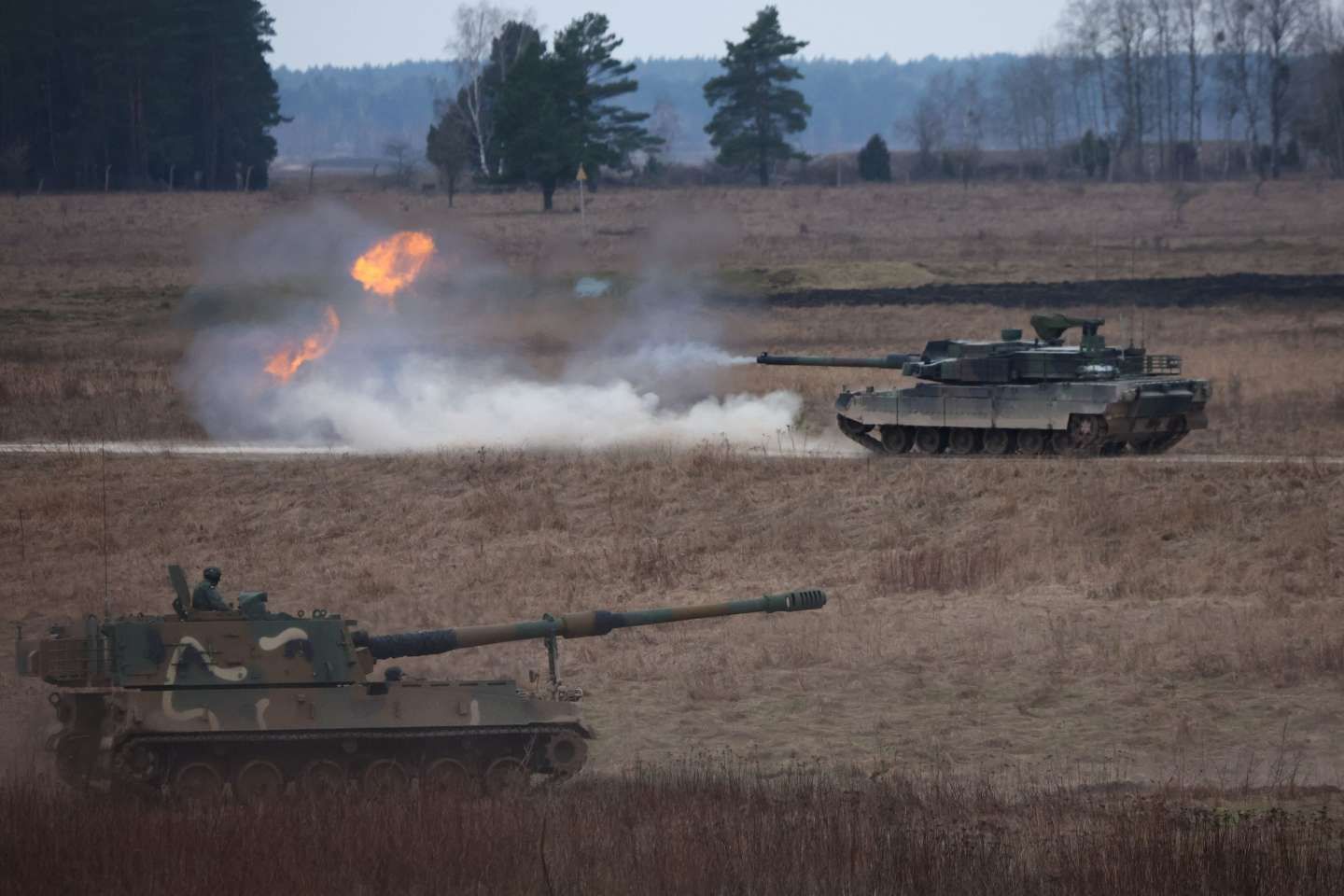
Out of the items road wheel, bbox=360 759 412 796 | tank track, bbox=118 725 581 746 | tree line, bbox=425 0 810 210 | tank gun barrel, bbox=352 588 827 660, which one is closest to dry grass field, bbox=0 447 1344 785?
tank gun barrel, bbox=352 588 827 660

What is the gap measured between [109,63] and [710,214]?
42.5 m

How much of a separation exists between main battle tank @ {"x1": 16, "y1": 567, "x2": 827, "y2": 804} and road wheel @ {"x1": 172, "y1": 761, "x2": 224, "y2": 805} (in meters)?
0.01

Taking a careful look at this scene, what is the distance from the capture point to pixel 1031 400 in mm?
30234

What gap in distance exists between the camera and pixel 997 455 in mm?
30812

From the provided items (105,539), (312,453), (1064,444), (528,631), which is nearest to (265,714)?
(528,631)

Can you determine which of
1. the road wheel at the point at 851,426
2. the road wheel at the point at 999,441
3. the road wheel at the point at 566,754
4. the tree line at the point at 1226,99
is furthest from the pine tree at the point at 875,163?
the road wheel at the point at 566,754

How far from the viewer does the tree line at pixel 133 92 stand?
233 ft

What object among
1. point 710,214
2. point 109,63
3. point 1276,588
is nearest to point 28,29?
point 109,63

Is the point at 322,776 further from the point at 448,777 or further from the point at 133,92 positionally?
the point at 133,92

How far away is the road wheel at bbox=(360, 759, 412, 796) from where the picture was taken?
1506 cm

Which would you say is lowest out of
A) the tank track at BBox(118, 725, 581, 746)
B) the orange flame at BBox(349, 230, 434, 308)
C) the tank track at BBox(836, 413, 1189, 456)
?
the tank track at BBox(118, 725, 581, 746)

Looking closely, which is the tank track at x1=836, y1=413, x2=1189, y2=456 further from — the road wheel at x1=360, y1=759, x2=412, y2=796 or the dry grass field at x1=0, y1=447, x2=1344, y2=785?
the road wheel at x1=360, y1=759, x2=412, y2=796

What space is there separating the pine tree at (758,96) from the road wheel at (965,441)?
54067 millimetres

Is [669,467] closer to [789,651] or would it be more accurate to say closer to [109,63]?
[789,651]
